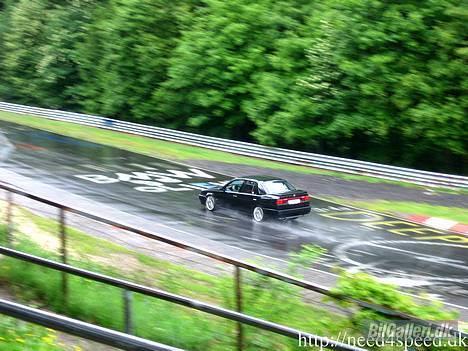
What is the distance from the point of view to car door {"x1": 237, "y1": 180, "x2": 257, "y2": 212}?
1997 centimetres

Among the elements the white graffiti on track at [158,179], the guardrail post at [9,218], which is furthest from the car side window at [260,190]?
the guardrail post at [9,218]

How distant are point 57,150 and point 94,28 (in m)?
22.6

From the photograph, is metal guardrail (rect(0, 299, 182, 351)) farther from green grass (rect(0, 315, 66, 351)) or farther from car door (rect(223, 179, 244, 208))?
car door (rect(223, 179, 244, 208))

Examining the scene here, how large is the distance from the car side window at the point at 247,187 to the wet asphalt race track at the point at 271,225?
816 mm

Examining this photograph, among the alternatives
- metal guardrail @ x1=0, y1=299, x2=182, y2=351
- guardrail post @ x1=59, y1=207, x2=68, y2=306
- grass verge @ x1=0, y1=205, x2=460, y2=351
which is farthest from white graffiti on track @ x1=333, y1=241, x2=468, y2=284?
metal guardrail @ x1=0, y1=299, x2=182, y2=351

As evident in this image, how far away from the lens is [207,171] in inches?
1141

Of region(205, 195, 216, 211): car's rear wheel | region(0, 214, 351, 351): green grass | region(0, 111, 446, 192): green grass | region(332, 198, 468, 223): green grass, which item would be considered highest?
region(0, 214, 351, 351): green grass

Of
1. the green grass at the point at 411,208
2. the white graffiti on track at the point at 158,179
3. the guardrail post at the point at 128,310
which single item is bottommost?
the white graffiti on track at the point at 158,179

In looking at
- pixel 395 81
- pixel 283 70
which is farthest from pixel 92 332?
pixel 283 70

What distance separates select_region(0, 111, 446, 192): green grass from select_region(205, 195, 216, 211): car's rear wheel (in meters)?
9.72

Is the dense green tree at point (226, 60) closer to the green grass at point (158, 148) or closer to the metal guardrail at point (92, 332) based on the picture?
the green grass at point (158, 148)

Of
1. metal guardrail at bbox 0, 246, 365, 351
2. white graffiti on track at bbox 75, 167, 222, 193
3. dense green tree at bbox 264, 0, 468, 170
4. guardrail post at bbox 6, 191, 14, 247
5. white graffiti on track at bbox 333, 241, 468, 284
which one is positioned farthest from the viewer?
dense green tree at bbox 264, 0, 468, 170

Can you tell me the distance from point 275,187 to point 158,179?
7.80 metres

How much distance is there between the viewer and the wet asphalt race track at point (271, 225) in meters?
15.7
